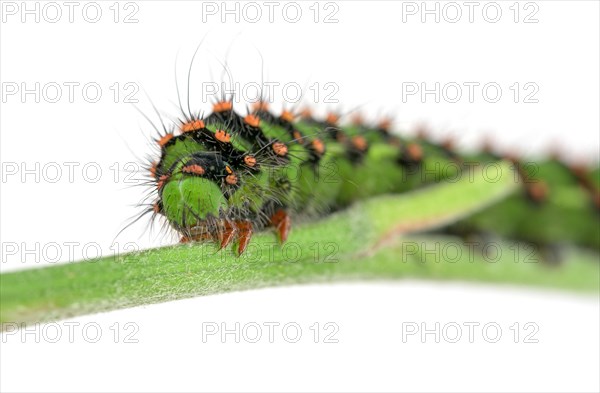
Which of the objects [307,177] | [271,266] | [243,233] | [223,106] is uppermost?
[223,106]

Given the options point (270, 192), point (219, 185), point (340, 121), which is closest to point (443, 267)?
point (340, 121)

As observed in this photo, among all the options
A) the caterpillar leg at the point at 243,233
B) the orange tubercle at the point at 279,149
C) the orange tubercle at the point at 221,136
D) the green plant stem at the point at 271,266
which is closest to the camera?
the green plant stem at the point at 271,266

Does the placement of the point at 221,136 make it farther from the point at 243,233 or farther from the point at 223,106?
the point at 243,233

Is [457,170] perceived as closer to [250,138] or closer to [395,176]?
[395,176]

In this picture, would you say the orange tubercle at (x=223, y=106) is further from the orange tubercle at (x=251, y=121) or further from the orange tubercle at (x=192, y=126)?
the orange tubercle at (x=192, y=126)

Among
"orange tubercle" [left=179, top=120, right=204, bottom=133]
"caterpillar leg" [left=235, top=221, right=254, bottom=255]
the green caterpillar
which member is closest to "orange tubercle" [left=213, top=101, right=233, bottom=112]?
the green caterpillar

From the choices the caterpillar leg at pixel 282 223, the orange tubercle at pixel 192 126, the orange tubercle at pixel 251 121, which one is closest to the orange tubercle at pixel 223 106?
the orange tubercle at pixel 251 121

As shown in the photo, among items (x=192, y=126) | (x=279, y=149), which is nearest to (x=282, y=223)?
(x=279, y=149)

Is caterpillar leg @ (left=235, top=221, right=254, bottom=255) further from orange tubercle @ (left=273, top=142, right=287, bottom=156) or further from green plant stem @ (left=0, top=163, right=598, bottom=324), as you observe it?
orange tubercle @ (left=273, top=142, right=287, bottom=156)
